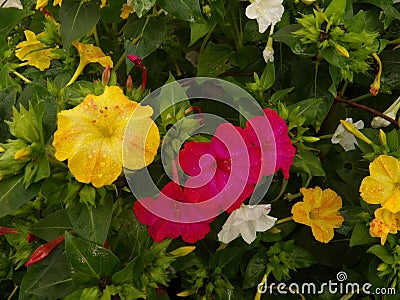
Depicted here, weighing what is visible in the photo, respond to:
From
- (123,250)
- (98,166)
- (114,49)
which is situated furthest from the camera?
(114,49)

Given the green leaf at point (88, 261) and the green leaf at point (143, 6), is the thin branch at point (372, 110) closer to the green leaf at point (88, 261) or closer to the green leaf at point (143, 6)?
the green leaf at point (143, 6)

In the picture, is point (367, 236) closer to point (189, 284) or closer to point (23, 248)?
point (189, 284)

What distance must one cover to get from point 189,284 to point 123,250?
150 mm

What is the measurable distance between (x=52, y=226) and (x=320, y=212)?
0.37 metres

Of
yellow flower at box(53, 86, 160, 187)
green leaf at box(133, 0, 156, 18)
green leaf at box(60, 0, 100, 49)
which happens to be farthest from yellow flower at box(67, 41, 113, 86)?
Answer: yellow flower at box(53, 86, 160, 187)

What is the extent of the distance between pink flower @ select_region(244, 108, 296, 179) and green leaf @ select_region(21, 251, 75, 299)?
0.29 meters

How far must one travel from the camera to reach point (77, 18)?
0.88 meters

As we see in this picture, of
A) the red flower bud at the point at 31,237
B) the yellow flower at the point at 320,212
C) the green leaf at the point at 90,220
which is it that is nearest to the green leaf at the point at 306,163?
the yellow flower at the point at 320,212

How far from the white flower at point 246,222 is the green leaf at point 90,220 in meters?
0.15

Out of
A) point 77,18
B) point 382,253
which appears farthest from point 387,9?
point 77,18

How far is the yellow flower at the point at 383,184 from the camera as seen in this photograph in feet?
2.57

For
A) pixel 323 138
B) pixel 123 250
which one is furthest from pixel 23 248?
pixel 323 138

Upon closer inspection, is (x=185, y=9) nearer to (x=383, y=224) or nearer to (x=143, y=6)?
(x=143, y=6)

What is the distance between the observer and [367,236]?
83 centimetres
